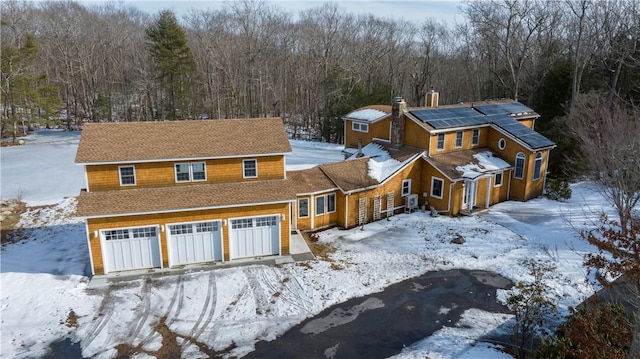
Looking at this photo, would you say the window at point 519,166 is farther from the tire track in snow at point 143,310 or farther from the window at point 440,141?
the tire track in snow at point 143,310

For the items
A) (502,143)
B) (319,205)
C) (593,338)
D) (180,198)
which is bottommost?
(319,205)

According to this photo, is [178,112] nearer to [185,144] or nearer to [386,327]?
[185,144]

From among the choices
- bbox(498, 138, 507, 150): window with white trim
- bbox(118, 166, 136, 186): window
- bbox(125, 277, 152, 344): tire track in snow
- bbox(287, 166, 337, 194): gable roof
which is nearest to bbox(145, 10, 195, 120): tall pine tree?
bbox(287, 166, 337, 194): gable roof

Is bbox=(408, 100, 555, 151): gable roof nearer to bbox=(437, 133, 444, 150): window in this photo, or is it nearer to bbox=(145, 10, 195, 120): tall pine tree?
bbox=(437, 133, 444, 150): window

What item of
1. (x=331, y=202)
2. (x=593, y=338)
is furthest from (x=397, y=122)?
Result: (x=593, y=338)

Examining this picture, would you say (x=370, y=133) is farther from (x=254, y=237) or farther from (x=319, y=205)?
(x=254, y=237)
